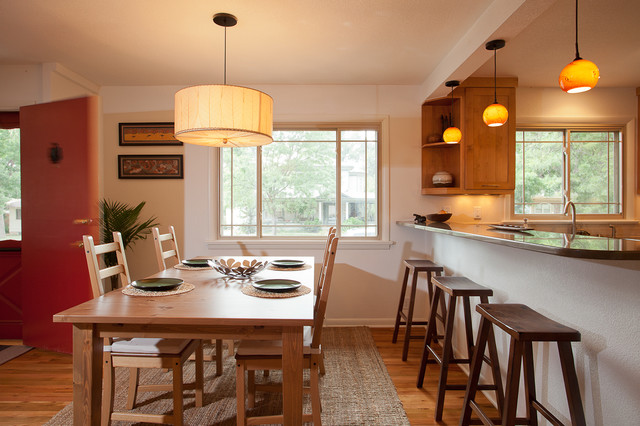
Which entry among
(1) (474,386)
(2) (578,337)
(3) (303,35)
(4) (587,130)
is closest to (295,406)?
(1) (474,386)

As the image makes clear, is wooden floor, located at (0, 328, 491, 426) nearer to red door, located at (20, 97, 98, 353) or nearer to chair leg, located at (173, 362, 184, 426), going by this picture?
red door, located at (20, 97, 98, 353)

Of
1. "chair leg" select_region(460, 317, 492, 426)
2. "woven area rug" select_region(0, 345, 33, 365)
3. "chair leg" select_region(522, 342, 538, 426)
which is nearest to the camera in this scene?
"chair leg" select_region(522, 342, 538, 426)

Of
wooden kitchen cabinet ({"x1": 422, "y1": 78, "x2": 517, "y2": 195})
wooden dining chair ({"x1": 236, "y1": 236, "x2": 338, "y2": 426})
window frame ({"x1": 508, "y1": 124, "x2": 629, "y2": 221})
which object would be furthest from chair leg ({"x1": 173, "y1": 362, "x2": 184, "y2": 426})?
window frame ({"x1": 508, "y1": 124, "x2": 629, "y2": 221})

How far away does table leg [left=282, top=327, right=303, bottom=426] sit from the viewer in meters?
1.43

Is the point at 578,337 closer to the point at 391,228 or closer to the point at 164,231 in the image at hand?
the point at 391,228

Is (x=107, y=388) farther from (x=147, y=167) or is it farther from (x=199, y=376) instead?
(x=147, y=167)

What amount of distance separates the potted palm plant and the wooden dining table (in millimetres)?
2073

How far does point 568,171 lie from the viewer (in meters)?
3.92

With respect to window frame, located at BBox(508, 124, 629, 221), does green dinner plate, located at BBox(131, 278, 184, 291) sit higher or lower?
lower

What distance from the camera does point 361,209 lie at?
12.7 ft

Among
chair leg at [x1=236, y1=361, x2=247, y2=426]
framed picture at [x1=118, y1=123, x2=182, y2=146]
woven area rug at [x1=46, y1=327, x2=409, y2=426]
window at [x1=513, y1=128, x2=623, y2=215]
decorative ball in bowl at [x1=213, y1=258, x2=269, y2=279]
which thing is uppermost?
framed picture at [x1=118, y1=123, x2=182, y2=146]

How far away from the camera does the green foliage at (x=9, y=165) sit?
11.4ft

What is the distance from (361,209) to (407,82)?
1373 mm

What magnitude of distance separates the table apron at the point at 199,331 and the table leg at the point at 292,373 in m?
0.05
